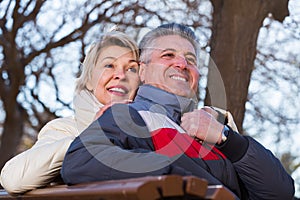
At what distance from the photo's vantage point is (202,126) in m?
2.79

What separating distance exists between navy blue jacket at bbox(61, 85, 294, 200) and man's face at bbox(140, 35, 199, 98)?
4.2 inches

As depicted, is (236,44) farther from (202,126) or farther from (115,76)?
(202,126)

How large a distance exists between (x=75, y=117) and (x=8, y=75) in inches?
291

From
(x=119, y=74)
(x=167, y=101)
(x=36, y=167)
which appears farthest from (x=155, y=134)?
(x=119, y=74)

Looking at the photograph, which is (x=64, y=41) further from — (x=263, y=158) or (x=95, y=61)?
(x=263, y=158)

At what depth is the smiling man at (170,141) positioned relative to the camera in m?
2.26

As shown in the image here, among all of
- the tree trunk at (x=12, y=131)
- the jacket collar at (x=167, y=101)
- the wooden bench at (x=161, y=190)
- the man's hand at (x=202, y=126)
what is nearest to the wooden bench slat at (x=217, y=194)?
the wooden bench at (x=161, y=190)

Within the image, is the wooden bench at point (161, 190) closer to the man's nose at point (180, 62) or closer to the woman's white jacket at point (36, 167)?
the woman's white jacket at point (36, 167)

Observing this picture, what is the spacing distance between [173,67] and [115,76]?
1.67 feet

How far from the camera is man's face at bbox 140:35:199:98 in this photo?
3.11 meters

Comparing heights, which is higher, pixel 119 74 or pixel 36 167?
pixel 119 74

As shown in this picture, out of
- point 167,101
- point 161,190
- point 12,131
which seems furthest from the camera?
point 12,131

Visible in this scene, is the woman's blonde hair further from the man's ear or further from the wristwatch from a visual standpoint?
the wristwatch

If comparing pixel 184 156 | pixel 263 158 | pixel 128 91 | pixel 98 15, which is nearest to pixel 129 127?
pixel 184 156
